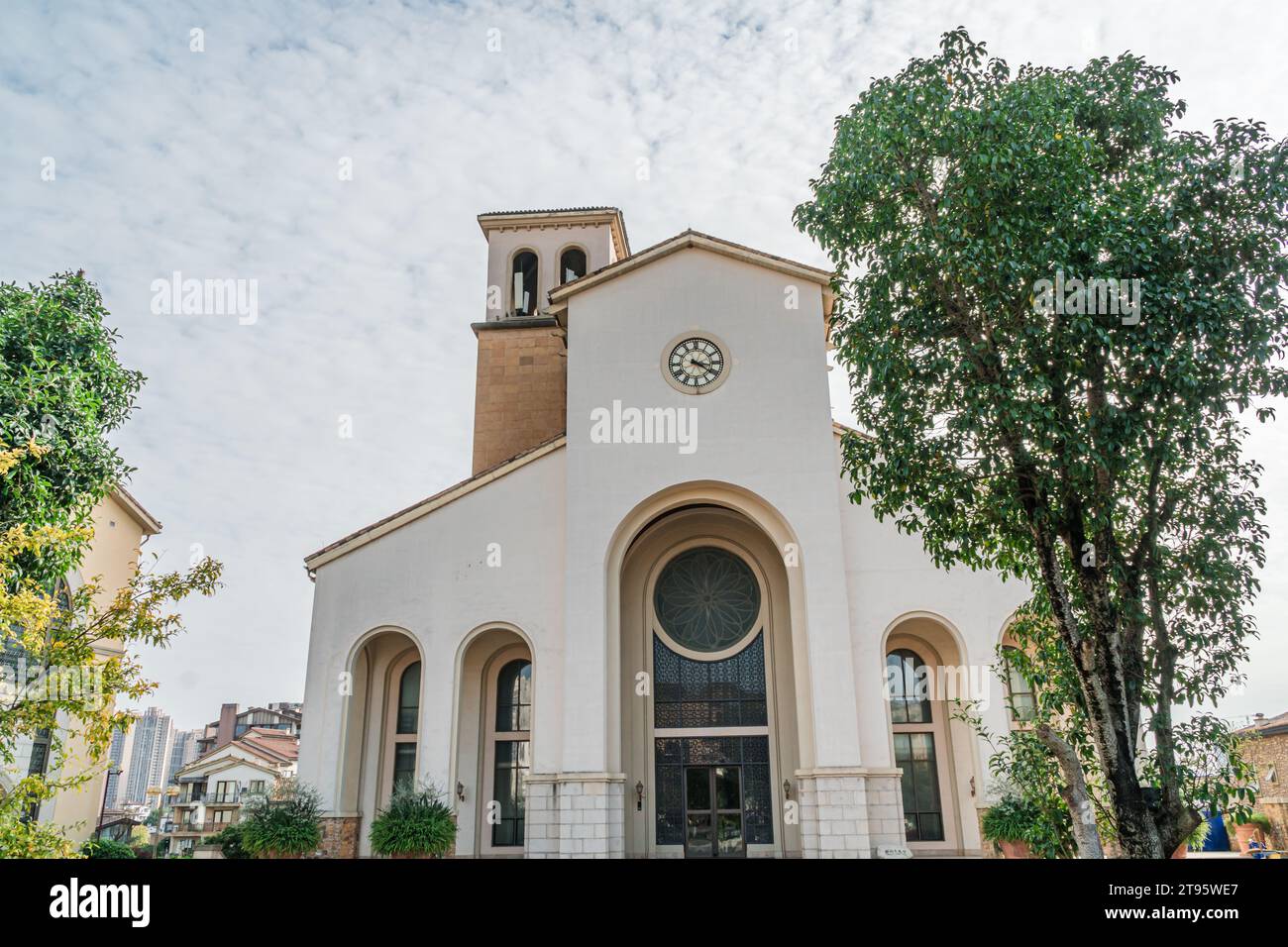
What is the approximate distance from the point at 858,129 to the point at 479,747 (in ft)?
47.6

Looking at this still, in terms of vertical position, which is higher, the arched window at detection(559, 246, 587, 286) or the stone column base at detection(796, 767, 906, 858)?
the arched window at detection(559, 246, 587, 286)

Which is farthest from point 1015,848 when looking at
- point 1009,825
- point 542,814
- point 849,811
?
point 542,814

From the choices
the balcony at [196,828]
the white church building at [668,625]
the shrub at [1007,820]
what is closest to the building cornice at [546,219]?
the white church building at [668,625]

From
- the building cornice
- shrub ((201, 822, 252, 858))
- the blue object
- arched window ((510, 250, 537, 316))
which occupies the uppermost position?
the building cornice

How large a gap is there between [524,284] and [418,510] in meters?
11.1

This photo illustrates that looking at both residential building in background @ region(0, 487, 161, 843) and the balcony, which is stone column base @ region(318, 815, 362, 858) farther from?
the balcony

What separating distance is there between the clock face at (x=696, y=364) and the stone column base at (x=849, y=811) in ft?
26.4

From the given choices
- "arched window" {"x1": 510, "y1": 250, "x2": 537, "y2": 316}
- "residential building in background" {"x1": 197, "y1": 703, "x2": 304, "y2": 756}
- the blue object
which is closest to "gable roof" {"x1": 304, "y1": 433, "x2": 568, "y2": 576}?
"arched window" {"x1": 510, "y1": 250, "x2": 537, "y2": 316}

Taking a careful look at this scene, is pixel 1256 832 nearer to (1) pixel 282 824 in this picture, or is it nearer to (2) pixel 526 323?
(2) pixel 526 323

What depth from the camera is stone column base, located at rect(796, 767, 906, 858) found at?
15.3 m

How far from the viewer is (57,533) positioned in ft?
36.9

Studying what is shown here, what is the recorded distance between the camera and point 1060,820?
9.79m

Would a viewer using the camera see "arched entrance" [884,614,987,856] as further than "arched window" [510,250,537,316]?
No

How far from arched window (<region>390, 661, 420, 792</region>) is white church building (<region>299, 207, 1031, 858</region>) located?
0.06 meters
